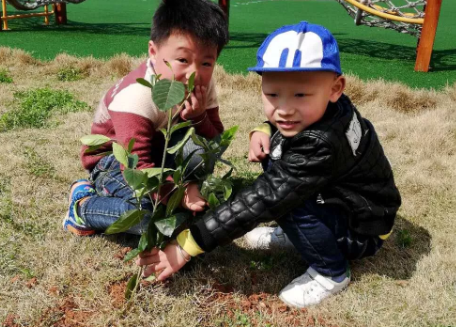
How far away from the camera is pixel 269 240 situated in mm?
2217

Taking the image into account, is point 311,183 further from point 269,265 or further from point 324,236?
point 269,265

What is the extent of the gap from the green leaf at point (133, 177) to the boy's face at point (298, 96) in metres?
0.50

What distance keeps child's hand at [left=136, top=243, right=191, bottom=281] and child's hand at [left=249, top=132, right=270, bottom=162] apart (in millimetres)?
495

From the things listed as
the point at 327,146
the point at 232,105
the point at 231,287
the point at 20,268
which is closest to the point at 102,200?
the point at 20,268

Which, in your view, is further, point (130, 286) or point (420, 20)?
point (420, 20)

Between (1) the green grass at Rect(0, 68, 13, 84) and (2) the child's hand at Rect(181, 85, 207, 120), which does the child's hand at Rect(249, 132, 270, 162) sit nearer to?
(2) the child's hand at Rect(181, 85, 207, 120)

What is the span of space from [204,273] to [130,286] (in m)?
0.35

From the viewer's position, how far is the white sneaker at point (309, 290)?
183 cm

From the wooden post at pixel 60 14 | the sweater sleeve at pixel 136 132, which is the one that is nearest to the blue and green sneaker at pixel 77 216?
the sweater sleeve at pixel 136 132

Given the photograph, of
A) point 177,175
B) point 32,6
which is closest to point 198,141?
point 177,175

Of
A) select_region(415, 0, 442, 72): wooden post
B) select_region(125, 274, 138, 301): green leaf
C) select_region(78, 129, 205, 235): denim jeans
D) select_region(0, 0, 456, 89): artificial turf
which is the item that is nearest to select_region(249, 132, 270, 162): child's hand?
select_region(78, 129, 205, 235): denim jeans

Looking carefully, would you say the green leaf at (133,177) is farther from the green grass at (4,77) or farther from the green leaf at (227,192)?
the green grass at (4,77)

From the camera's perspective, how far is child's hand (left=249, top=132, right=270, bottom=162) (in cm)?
195

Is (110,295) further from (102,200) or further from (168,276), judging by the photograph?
(102,200)
